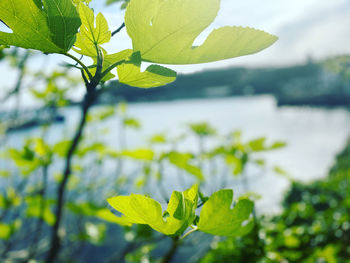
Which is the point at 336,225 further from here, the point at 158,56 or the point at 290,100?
the point at 290,100

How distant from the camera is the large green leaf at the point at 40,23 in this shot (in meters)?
0.25

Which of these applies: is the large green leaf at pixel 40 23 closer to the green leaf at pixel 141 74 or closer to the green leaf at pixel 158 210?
the green leaf at pixel 141 74

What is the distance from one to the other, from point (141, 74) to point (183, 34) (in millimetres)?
69

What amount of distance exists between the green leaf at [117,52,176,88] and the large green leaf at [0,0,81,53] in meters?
0.06

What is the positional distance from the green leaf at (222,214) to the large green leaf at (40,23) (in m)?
0.24

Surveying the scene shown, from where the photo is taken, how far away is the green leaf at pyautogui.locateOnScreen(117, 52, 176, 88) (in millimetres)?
283

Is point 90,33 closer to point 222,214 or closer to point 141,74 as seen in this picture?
point 141,74

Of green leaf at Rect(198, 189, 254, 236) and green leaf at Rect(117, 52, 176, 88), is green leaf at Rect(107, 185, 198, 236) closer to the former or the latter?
green leaf at Rect(198, 189, 254, 236)

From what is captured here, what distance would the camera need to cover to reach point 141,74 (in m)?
0.30

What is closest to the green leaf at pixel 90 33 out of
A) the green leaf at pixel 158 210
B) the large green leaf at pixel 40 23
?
the large green leaf at pixel 40 23

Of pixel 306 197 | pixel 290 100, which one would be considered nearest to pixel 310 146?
pixel 306 197

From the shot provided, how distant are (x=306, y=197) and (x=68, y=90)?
349 centimetres

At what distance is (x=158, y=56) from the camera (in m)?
0.28

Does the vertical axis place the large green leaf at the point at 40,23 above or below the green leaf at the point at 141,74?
above
